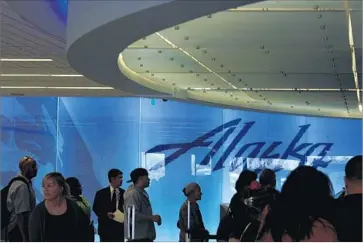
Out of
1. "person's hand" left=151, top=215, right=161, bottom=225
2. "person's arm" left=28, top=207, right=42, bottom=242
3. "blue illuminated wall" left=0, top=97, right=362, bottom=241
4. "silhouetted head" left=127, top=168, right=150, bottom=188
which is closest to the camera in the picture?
"person's arm" left=28, top=207, right=42, bottom=242

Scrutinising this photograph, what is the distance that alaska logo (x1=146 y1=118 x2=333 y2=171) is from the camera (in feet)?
60.5

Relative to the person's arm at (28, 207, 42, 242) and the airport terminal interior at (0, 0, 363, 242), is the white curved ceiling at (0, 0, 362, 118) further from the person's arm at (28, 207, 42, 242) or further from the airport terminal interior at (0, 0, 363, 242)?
the person's arm at (28, 207, 42, 242)

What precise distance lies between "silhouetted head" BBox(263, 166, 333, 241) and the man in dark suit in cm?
575

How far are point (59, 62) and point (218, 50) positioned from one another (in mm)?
3192

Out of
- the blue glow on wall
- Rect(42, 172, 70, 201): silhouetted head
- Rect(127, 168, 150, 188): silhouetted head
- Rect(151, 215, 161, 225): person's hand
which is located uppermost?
the blue glow on wall

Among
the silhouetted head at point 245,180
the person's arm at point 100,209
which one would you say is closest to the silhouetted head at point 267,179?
the silhouetted head at point 245,180

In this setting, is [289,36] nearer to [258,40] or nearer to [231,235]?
[258,40]

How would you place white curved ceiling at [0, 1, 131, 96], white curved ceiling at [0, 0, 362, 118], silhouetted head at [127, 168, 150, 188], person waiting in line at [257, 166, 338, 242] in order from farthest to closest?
silhouetted head at [127, 168, 150, 188], white curved ceiling at [0, 1, 131, 96], white curved ceiling at [0, 0, 362, 118], person waiting in line at [257, 166, 338, 242]

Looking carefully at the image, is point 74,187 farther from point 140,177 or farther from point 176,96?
point 176,96

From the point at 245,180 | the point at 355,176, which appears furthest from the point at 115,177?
the point at 355,176

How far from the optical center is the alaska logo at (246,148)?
18.5 metres

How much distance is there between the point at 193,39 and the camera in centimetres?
865

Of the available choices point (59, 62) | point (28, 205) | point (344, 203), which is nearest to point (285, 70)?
point (59, 62)

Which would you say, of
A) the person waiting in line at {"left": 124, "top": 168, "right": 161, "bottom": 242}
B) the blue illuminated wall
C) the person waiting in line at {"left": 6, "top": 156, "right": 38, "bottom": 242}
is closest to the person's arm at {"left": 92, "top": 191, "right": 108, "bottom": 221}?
the person waiting in line at {"left": 124, "top": 168, "right": 161, "bottom": 242}
